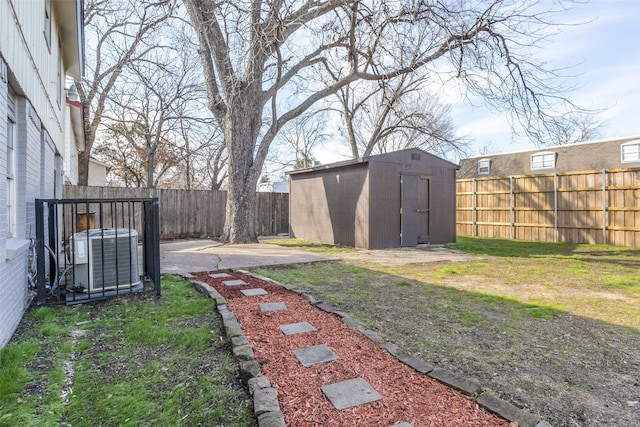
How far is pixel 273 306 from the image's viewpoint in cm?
354

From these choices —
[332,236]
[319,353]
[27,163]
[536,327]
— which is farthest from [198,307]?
[332,236]

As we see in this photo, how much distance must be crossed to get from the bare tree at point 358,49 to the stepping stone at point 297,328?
15.4ft

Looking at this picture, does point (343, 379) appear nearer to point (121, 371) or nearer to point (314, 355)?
point (314, 355)

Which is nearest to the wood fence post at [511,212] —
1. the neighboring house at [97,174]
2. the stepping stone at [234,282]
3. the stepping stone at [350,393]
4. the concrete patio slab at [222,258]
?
the concrete patio slab at [222,258]

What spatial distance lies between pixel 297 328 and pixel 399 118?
46.4 ft

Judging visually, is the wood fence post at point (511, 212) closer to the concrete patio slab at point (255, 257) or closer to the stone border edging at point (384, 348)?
the concrete patio slab at point (255, 257)

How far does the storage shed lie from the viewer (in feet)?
28.9

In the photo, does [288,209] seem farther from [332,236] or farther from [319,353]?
[319,353]

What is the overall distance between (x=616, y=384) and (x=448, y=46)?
22.0ft

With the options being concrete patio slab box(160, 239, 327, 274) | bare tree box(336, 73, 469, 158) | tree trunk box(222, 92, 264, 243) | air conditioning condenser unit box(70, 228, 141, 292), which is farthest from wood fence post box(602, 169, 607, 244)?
air conditioning condenser unit box(70, 228, 141, 292)

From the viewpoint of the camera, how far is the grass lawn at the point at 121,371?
177cm

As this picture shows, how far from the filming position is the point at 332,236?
1003cm

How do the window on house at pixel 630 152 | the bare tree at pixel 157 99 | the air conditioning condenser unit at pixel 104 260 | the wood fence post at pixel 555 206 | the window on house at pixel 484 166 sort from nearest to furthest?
the air conditioning condenser unit at pixel 104 260
the wood fence post at pixel 555 206
the window on house at pixel 630 152
the bare tree at pixel 157 99
the window on house at pixel 484 166

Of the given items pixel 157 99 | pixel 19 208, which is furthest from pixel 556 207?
pixel 157 99
